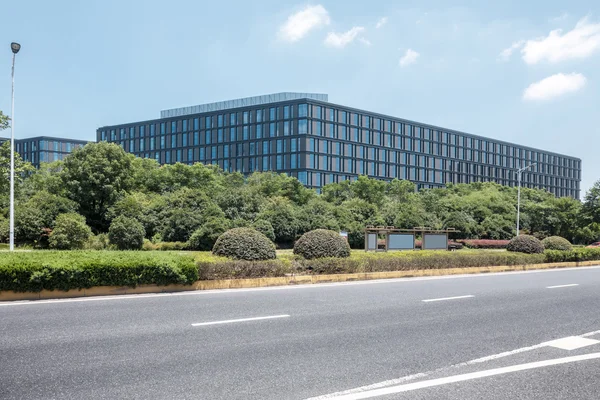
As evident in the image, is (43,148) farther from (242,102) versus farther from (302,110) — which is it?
(302,110)

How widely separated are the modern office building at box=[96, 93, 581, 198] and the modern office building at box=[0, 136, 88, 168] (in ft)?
46.2

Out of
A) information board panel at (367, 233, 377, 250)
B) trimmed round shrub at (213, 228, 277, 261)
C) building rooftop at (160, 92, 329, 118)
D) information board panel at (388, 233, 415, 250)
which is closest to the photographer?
trimmed round shrub at (213, 228, 277, 261)

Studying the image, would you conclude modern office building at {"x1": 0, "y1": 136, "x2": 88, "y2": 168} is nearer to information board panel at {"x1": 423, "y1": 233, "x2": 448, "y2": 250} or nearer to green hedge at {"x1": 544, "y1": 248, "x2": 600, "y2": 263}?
information board panel at {"x1": 423, "y1": 233, "x2": 448, "y2": 250}

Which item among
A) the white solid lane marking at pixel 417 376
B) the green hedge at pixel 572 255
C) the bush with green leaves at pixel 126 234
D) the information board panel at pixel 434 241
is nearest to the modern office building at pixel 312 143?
the bush with green leaves at pixel 126 234

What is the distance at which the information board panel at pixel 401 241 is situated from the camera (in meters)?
27.5

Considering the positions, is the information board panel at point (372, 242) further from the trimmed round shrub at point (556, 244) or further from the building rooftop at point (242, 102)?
the building rooftop at point (242, 102)

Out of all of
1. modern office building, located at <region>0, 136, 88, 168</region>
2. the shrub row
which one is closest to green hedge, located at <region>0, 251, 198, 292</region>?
the shrub row

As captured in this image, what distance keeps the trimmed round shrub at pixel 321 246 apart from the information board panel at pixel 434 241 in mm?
11579

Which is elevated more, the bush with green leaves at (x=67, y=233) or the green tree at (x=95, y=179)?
the green tree at (x=95, y=179)

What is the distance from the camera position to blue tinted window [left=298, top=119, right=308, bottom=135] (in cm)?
8238

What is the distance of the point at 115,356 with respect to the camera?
6.11m

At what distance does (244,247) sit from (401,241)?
1394cm

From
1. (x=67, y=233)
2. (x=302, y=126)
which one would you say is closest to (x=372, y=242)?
(x=67, y=233)

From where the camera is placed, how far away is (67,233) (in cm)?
3303
